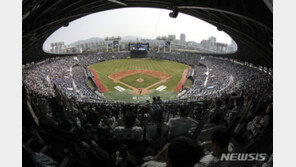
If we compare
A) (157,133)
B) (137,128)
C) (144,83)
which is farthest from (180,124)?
(144,83)

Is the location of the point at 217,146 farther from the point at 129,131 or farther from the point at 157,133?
the point at 129,131

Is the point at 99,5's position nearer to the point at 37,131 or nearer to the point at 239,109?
the point at 37,131

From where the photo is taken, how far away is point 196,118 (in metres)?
1.75

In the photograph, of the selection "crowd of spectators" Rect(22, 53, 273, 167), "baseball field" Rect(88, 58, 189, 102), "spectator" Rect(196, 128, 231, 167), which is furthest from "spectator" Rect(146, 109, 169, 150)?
"baseball field" Rect(88, 58, 189, 102)

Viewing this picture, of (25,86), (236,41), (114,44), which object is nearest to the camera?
(25,86)

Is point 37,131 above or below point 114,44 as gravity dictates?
below

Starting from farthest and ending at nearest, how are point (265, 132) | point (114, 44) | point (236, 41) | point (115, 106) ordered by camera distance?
point (114, 44), point (236, 41), point (115, 106), point (265, 132)

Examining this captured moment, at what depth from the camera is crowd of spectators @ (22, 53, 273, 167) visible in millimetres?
1640

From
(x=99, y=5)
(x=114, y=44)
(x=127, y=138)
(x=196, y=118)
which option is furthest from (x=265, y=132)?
(x=114, y=44)

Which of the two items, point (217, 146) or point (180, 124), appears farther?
point (180, 124)

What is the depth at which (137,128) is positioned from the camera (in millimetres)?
1802

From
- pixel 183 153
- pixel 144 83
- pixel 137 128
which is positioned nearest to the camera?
pixel 183 153

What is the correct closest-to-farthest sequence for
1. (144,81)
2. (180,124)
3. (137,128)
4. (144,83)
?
(180,124) < (137,128) < (144,83) < (144,81)

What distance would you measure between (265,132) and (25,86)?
310 cm
